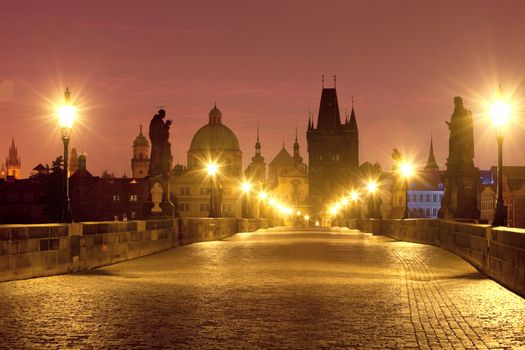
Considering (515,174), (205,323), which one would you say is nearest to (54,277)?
(205,323)

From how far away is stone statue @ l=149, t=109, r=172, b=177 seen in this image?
33.8 meters

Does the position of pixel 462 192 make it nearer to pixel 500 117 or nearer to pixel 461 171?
pixel 461 171

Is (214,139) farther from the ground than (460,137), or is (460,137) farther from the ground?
(214,139)

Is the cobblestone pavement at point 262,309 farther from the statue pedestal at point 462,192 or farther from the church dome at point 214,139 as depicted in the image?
the church dome at point 214,139

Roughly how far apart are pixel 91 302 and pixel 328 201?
186m

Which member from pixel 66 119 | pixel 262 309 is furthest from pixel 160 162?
pixel 262 309

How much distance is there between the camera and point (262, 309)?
37.0 ft

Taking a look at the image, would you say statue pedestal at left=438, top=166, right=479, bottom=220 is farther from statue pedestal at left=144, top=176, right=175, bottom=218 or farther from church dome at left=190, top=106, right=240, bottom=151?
church dome at left=190, top=106, right=240, bottom=151

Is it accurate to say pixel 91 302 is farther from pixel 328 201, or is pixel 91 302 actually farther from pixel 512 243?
pixel 328 201

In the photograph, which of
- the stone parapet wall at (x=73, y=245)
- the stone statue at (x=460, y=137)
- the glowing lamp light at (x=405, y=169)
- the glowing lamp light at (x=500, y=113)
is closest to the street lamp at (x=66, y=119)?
the stone parapet wall at (x=73, y=245)

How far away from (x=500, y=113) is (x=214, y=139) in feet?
553

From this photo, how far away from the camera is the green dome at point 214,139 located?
187375 mm

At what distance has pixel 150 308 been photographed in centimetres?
1131

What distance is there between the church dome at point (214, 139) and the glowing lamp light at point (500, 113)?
166667 mm
